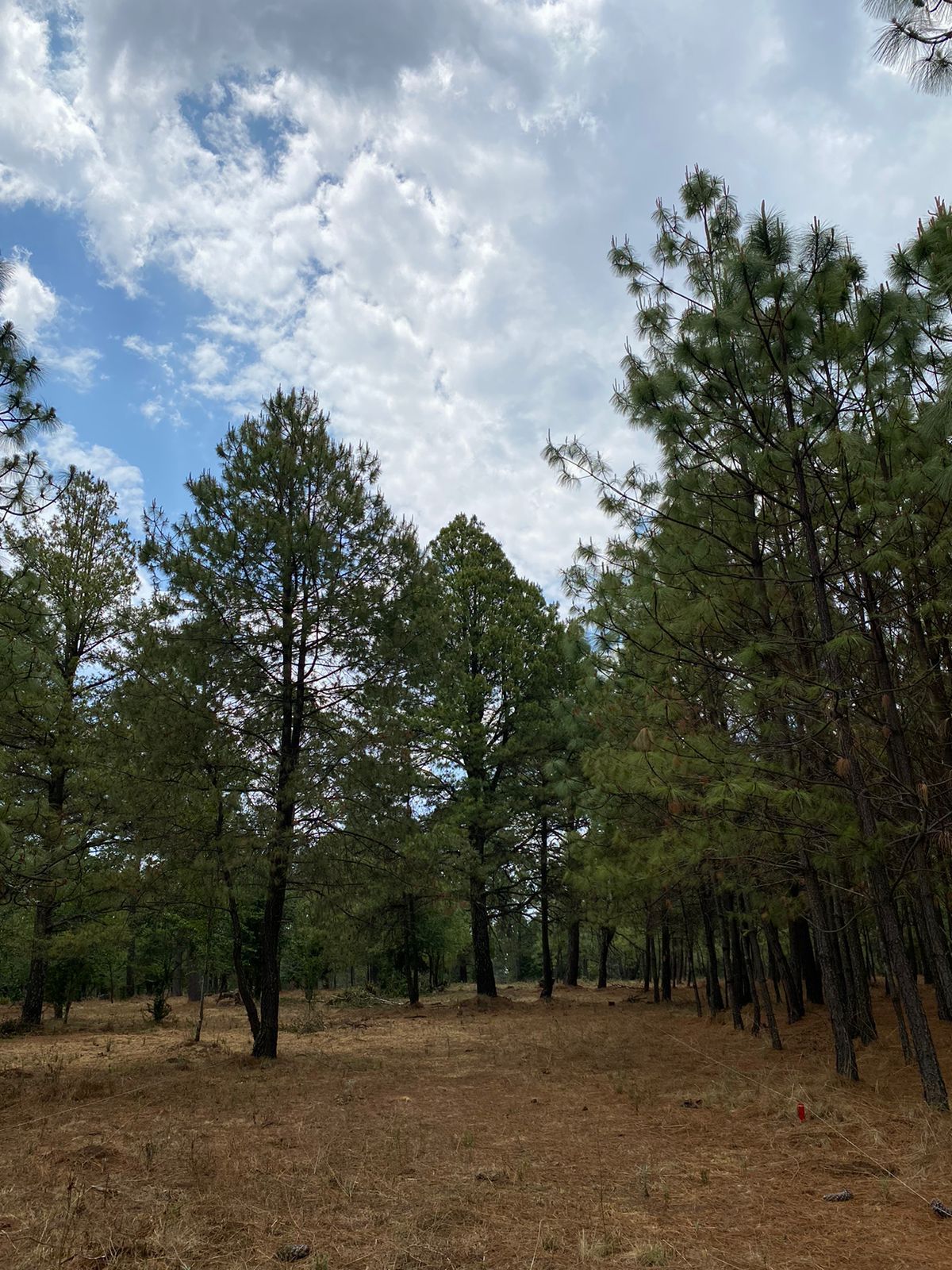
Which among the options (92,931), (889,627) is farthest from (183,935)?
(889,627)

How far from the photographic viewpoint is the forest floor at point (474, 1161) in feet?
12.0

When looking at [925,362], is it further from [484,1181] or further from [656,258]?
[484,1181]

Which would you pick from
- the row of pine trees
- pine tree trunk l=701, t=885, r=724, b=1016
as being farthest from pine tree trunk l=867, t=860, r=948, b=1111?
pine tree trunk l=701, t=885, r=724, b=1016

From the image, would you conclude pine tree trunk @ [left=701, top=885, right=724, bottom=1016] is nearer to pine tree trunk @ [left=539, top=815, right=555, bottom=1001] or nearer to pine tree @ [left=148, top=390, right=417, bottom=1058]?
pine tree trunk @ [left=539, top=815, right=555, bottom=1001]

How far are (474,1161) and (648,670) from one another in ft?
19.9

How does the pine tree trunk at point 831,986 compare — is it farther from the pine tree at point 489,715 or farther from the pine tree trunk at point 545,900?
the pine tree trunk at point 545,900

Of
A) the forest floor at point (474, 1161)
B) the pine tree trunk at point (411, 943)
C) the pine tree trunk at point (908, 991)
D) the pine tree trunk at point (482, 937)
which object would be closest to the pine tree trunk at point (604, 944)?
the pine tree trunk at point (482, 937)

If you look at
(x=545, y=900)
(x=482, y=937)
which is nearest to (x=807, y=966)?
(x=545, y=900)

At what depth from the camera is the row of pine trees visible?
22.2 feet

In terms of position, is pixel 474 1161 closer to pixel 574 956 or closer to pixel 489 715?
pixel 489 715

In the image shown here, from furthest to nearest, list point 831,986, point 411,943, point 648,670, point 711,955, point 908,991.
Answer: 1. point 411,943
2. point 711,955
3. point 648,670
4. point 831,986
5. point 908,991

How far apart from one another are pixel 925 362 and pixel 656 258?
299cm

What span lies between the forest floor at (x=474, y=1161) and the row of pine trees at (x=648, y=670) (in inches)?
49.5

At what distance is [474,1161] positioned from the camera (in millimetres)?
5363
